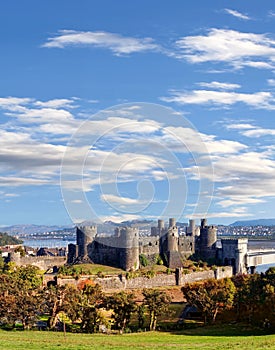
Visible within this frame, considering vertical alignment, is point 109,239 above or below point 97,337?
above

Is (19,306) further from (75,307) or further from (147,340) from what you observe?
(147,340)

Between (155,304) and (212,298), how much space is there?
16.1 ft

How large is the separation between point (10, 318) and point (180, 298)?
2163cm

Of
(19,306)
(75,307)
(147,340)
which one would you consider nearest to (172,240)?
(75,307)

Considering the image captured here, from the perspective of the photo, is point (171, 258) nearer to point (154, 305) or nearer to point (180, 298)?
point (180, 298)

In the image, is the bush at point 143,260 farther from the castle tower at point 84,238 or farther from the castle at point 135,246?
the castle tower at point 84,238

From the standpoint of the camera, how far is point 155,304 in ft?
146

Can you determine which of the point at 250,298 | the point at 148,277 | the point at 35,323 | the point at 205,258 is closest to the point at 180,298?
the point at 148,277

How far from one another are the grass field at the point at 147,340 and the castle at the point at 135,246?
1092 inches

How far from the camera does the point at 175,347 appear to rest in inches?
1297

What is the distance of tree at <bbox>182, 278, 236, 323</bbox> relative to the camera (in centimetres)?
4650

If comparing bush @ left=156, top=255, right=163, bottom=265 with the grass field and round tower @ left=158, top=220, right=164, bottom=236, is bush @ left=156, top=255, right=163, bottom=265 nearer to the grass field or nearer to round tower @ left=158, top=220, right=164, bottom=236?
round tower @ left=158, top=220, right=164, bottom=236

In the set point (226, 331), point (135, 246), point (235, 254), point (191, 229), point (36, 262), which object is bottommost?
point (226, 331)

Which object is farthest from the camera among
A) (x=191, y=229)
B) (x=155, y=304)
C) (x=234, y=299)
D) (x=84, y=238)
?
(x=191, y=229)
